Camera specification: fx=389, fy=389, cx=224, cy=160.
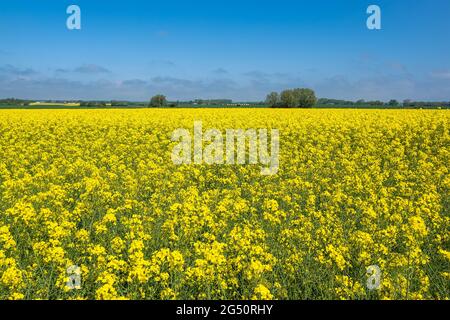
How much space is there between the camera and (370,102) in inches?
2820

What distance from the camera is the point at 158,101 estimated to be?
6438 centimetres

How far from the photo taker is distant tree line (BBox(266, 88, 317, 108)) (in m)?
63.7

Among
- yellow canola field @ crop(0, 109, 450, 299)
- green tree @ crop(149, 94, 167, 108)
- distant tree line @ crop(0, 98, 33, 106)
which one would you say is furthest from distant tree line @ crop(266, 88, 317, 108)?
yellow canola field @ crop(0, 109, 450, 299)

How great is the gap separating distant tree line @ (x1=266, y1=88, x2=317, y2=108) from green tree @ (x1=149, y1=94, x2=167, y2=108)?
17587mm

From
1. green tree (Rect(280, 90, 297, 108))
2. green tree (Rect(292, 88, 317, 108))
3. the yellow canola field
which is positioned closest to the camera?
the yellow canola field

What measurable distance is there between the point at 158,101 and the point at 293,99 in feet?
72.8

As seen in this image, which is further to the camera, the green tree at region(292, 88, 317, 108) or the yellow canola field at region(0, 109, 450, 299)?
the green tree at region(292, 88, 317, 108)

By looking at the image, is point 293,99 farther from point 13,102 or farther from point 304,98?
point 13,102

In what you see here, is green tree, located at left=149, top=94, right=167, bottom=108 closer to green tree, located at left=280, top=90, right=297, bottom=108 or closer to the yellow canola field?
green tree, located at left=280, top=90, right=297, bottom=108

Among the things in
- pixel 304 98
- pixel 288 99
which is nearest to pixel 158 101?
pixel 288 99

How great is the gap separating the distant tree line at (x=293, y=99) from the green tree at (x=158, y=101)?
1759 centimetres

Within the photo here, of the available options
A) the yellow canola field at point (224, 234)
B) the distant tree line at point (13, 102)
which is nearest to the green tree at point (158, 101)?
the distant tree line at point (13, 102)

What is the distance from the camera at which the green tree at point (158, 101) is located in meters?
64.3
